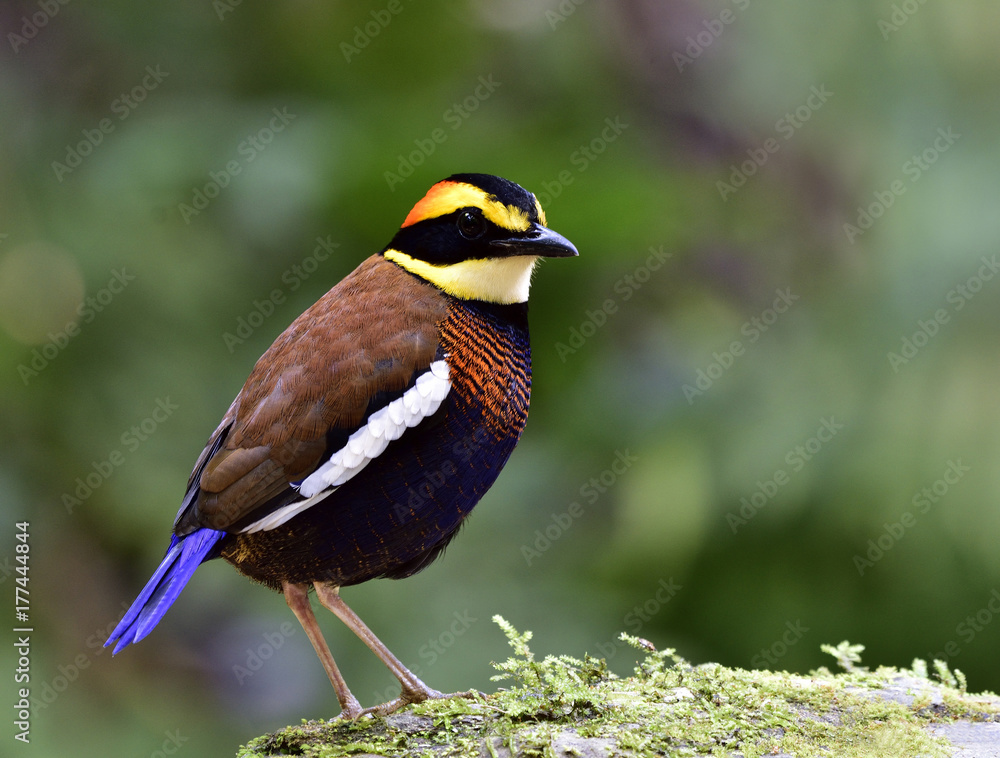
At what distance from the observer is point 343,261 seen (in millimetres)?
5918

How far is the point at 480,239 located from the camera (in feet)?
11.2

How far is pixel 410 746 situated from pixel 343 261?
352 centimetres

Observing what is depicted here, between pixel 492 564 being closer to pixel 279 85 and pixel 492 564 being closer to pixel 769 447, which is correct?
pixel 769 447

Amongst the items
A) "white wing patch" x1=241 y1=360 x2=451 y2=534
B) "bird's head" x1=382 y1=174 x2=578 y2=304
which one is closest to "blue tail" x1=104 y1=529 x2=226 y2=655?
"white wing patch" x1=241 y1=360 x2=451 y2=534

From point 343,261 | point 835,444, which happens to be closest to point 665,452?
point 835,444
